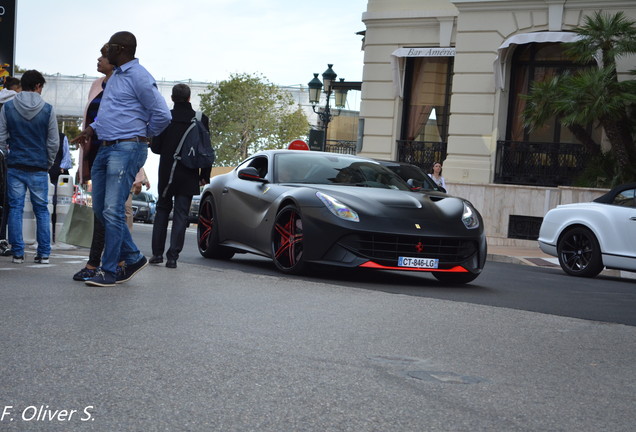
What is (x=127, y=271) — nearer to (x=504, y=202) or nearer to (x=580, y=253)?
(x=580, y=253)

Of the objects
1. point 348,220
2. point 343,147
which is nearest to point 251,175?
point 348,220

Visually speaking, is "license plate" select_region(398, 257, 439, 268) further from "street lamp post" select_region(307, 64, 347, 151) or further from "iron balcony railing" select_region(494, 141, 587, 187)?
"street lamp post" select_region(307, 64, 347, 151)

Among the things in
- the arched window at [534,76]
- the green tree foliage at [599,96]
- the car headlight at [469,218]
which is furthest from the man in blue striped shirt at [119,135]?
the arched window at [534,76]

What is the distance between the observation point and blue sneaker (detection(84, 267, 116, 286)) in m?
8.43

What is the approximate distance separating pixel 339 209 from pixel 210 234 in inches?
114

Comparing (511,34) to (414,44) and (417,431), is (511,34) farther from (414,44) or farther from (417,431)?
(417,431)

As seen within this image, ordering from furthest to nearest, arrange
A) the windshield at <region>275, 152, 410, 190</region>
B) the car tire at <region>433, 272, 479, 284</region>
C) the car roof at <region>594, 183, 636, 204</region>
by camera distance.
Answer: the car roof at <region>594, 183, 636, 204</region> → the windshield at <region>275, 152, 410, 190</region> → the car tire at <region>433, 272, 479, 284</region>

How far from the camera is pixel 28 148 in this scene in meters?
10.4

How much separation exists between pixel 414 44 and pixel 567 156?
17.0ft

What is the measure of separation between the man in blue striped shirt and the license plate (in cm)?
281

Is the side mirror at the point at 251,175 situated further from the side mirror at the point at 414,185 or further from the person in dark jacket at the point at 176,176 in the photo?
the side mirror at the point at 414,185

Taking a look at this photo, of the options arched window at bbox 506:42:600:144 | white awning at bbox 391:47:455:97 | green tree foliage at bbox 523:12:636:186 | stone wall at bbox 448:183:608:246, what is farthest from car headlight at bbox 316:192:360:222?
white awning at bbox 391:47:455:97

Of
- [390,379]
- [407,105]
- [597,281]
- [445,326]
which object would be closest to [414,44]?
[407,105]

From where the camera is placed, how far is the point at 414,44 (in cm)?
2739
